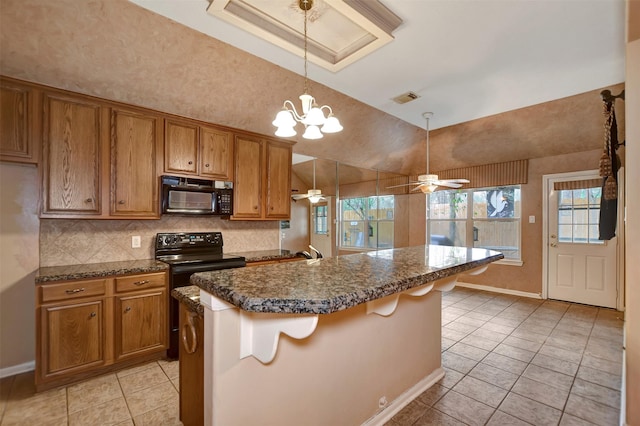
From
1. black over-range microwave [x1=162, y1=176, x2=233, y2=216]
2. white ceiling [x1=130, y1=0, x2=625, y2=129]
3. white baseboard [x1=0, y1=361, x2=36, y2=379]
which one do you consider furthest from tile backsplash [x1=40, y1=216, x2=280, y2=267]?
white ceiling [x1=130, y1=0, x2=625, y2=129]

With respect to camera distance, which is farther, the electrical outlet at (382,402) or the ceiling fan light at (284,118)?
the ceiling fan light at (284,118)

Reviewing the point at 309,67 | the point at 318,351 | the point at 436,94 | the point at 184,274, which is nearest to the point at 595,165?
the point at 436,94

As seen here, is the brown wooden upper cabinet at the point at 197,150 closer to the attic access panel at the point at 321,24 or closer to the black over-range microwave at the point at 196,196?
the black over-range microwave at the point at 196,196

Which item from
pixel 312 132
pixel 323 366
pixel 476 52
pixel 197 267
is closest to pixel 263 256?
pixel 197 267

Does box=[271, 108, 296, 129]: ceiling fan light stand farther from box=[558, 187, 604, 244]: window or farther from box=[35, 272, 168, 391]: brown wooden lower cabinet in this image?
box=[558, 187, 604, 244]: window

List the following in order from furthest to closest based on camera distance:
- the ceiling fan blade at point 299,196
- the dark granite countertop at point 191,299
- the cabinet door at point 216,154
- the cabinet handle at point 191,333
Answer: the ceiling fan blade at point 299,196 → the cabinet door at point 216,154 → the cabinet handle at point 191,333 → the dark granite countertop at point 191,299

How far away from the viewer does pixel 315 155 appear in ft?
15.5

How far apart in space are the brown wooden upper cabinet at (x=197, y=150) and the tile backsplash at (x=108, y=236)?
23.1 inches

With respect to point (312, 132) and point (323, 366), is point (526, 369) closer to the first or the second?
point (323, 366)

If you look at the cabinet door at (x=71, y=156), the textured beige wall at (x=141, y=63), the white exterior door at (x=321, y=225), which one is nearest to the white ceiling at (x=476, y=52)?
the textured beige wall at (x=141, y=63)

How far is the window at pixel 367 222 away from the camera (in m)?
5.52

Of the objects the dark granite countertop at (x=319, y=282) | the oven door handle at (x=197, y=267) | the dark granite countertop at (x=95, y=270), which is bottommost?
the oven door handle at (x=197, y=267)

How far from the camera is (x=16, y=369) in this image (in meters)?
2.52

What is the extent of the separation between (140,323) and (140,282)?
361 millimetres
